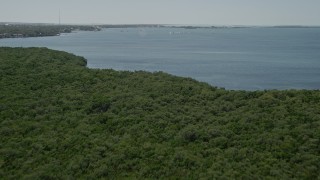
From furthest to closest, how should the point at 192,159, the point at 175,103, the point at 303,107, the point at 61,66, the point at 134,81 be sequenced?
the point at 61,66 < the point at 134,81 < the point at 175,103 < the point at 303,107 < the point at 192,159

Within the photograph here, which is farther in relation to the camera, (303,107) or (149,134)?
(303,107)

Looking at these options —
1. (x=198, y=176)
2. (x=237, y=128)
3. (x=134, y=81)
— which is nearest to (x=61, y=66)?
(x=134, y=81)

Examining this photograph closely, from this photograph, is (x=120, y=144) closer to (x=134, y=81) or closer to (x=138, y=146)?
(x=138, y=146)

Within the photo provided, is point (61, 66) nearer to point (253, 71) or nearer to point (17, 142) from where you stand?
point (17, 142)

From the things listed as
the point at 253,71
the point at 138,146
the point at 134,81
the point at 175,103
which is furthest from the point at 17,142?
the point at 253,71

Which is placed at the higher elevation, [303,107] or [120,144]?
[303,107]

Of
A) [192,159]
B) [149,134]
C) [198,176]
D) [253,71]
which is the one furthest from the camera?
[253,71]
